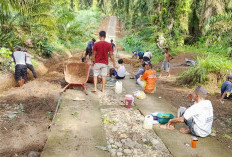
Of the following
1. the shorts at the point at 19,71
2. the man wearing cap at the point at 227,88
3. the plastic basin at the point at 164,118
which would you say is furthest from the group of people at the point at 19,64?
the man wearing cap at the point at 227,88

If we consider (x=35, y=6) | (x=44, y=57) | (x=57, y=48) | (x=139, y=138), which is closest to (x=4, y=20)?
(x=35, y=6)

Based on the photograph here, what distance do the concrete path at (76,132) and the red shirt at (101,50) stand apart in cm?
142

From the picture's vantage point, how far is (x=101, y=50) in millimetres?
6387

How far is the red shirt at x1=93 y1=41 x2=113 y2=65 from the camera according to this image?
635cm

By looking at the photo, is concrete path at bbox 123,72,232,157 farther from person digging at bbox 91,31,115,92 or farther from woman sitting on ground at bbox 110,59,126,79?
woman sitting on ground at bbox 110,59,126,79

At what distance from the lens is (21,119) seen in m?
4.55

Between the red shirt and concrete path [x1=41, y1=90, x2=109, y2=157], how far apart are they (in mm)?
1417

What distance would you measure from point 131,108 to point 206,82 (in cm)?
445

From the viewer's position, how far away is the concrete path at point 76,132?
349cm

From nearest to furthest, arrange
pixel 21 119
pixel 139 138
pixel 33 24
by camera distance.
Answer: pixel 139 138 → pixel 21 119 → pixel 33 24

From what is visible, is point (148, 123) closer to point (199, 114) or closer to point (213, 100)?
point (199, 114)

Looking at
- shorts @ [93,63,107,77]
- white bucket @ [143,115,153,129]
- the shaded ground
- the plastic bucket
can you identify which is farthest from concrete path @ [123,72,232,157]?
shorts @ [93,63,107,77]

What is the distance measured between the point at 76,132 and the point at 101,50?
303 centimetres

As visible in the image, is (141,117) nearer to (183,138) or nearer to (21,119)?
(183,138)
